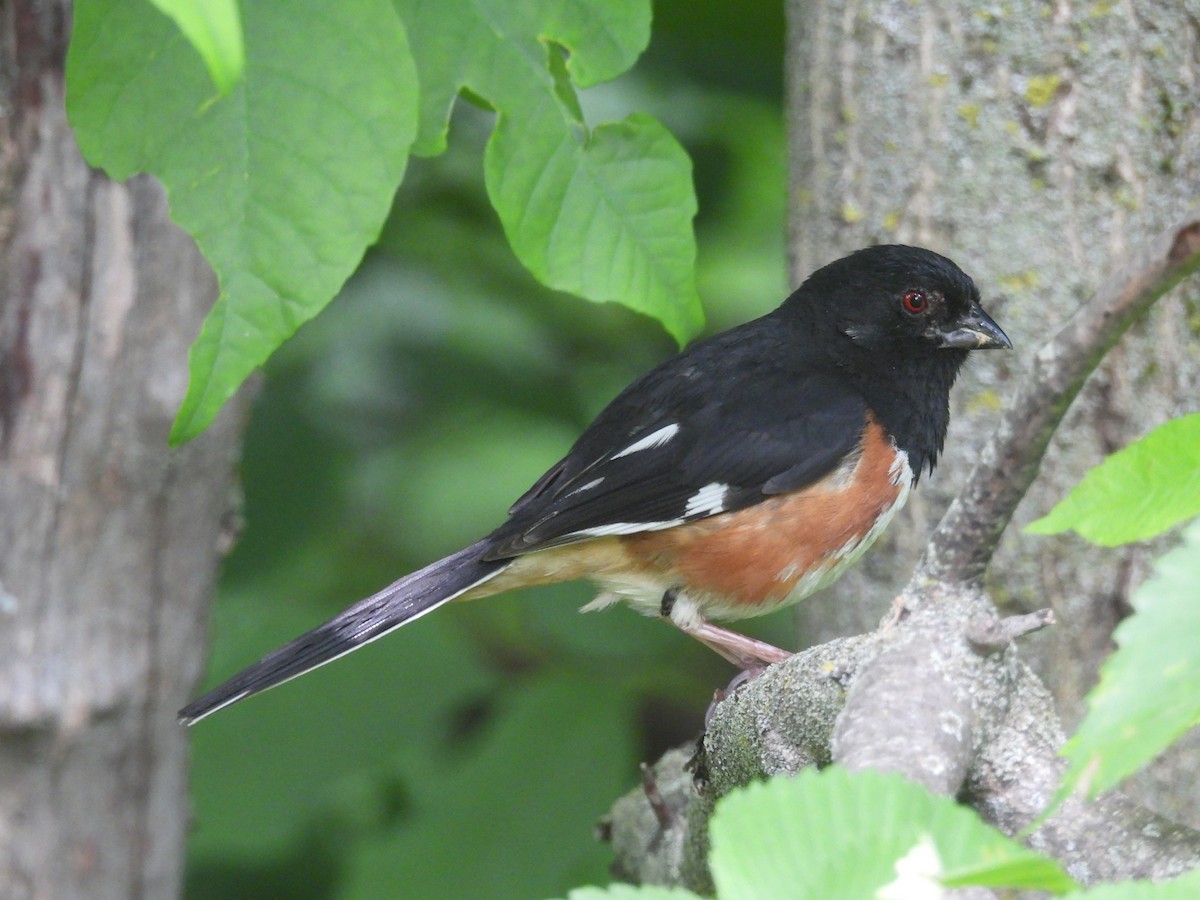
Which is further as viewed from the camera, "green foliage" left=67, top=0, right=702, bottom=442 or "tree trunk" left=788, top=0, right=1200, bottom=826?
"tree trunk" left=788, top=0, right=1200, bottom=826

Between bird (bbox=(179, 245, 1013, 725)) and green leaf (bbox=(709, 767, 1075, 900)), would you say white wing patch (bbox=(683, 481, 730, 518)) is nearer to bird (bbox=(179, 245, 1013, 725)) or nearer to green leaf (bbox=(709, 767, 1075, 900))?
bird (bbox=(179, 245, 1013, 725))

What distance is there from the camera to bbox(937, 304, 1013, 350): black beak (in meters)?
2.51


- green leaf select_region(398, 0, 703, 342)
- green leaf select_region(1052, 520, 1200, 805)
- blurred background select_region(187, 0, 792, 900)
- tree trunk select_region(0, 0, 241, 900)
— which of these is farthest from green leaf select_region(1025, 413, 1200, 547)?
blurred background select_region(187, 0, 792, 900)

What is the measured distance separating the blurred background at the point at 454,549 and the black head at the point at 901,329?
2.36ft

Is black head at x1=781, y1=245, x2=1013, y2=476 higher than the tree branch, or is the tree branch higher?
the tree branch

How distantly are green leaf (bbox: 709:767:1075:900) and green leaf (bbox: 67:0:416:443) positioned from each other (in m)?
0.97

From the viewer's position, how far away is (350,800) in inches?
128

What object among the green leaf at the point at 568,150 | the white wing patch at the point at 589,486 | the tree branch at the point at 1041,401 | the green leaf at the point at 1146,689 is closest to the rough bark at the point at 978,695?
the tree branch at the point at 1041,401

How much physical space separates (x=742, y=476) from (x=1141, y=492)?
1.44 meters

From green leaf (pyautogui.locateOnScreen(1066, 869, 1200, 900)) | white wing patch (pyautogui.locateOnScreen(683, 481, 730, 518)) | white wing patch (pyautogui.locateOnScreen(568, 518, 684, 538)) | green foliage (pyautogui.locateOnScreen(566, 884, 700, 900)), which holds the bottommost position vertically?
white wing patch (pyautogui.locateOnScreen(568, 518, 684, 538))

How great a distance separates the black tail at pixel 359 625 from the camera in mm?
2248

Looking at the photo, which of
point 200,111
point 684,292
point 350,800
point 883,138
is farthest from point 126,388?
point 883,138

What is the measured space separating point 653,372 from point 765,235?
1.34m

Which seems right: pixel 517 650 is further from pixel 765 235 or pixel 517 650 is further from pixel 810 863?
pixel 810 863
